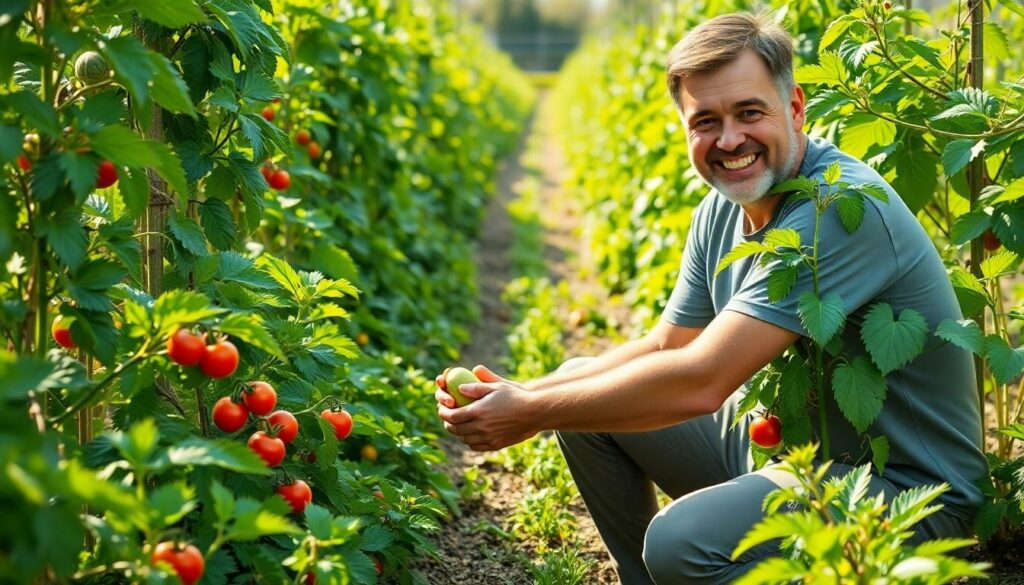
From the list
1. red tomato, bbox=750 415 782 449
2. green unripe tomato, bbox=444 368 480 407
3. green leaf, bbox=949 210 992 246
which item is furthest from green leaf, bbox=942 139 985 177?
green unripe tomato, bbox=444 368 480 407

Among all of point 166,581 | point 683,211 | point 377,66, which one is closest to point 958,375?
point 166,581

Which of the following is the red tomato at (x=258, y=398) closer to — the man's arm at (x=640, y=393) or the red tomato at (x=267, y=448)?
the red tomato at (x=267, y=448)

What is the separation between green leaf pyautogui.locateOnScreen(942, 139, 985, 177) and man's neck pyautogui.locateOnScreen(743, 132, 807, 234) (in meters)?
0.35

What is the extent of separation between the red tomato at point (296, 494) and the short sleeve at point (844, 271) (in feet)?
3.51

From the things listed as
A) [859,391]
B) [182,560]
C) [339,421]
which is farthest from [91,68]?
[859,391]

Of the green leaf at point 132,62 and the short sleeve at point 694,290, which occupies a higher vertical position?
the green leaf at point 132,62

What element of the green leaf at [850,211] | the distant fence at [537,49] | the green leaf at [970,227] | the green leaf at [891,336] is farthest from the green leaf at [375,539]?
the distant fence at [537,49]

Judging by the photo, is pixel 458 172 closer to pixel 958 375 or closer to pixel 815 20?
pixel 815 20

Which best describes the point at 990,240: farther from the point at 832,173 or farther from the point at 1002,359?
the point at 832,173

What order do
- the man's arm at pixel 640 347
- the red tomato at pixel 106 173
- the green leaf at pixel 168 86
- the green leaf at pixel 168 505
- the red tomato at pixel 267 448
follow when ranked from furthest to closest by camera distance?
the man's arm at pixel 640 347
the red tomato at pixel 267 448
the red tomato at pixel 106 173
the green leaf at pixel 168 86
the green leaf at pixel 168 505

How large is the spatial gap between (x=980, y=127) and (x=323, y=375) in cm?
181

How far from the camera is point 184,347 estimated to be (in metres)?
2.00

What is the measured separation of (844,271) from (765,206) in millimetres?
354

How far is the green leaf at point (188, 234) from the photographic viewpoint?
256 centimetres
